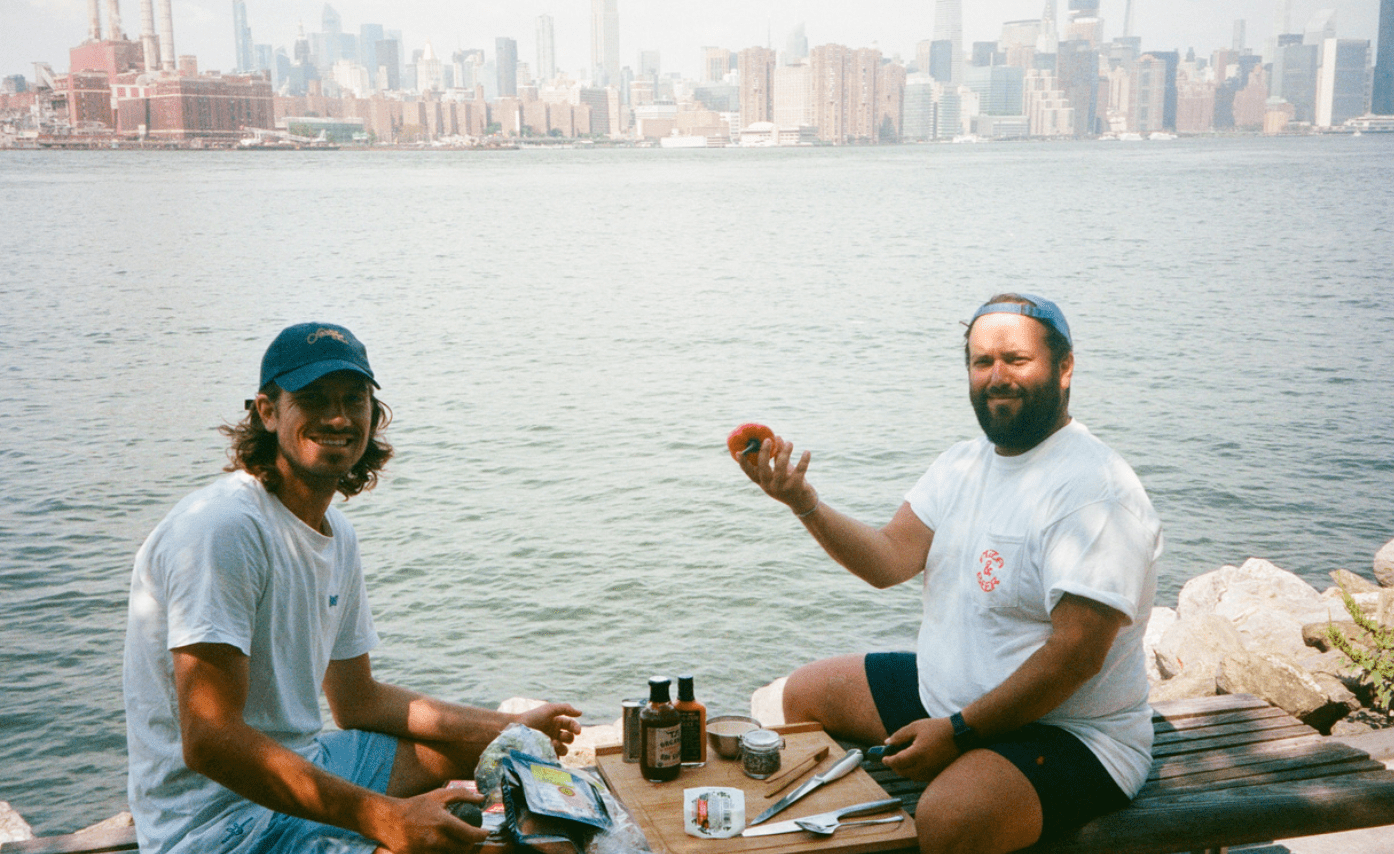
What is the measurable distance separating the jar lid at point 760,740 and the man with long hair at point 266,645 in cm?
84

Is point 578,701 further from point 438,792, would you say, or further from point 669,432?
point 669,432

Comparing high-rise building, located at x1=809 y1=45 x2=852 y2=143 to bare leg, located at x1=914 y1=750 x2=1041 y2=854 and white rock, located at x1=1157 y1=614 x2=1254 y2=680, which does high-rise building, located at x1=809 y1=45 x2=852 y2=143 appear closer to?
white rock, located at x1=1157 y1=614 x2=1254 y2=680

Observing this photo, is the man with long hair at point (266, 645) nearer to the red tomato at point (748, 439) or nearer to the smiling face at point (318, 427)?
the smiling face at point (318, 427)

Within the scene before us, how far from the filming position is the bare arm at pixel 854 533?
323 centimetres

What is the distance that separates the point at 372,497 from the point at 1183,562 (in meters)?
8.55

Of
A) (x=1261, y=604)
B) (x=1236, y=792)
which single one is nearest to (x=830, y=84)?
(x=1261, y=604)

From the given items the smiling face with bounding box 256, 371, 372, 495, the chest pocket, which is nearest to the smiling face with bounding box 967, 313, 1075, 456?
the chest pocket

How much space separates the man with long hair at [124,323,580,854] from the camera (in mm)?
2557

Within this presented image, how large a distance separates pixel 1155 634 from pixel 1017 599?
5507mm

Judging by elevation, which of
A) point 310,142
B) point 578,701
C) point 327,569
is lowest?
point 578,701

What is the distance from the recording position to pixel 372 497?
1268 centimetres

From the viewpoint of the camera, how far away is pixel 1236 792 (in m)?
3.13

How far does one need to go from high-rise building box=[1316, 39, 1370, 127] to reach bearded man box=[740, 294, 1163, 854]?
20859 cm

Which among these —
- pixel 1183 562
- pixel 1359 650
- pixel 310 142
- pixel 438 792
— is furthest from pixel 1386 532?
pixel 310 142
